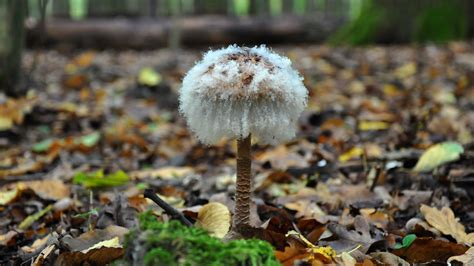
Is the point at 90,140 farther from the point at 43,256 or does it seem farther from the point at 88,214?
the point at 43,256

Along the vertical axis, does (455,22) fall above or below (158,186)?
above

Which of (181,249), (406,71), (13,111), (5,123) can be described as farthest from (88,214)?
(406,71)

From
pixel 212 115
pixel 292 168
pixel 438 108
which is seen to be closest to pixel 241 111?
pixel 212 115

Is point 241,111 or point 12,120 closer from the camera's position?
point 241,111

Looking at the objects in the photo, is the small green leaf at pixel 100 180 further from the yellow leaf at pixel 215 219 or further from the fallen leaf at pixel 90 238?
the yellow leaf at pixel 215 219

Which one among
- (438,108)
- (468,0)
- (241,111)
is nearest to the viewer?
(241,111)

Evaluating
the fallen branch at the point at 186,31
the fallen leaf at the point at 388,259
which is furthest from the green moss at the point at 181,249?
the fallen branch at the point at 186,31

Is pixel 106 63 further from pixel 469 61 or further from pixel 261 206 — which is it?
pixel 261 206
